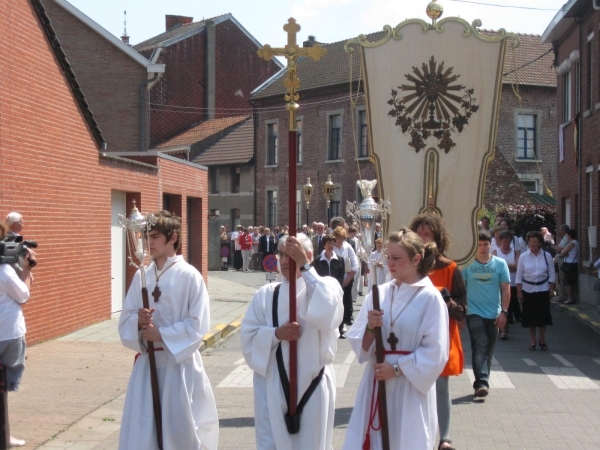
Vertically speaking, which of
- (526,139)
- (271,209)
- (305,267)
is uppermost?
(526,139)

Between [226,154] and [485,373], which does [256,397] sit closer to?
[485,373]

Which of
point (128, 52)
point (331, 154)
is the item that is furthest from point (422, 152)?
point (331, 154)

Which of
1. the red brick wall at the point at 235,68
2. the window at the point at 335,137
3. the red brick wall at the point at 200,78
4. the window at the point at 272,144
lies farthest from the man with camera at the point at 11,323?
the red brick wall at the point at 235,68

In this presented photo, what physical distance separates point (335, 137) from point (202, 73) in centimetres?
811

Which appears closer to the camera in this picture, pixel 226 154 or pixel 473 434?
pixel 473 434

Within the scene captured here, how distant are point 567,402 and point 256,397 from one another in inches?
191

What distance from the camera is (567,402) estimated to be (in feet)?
31.2

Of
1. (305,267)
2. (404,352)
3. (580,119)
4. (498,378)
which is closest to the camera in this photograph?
(404,352)

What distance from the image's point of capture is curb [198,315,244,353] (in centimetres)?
1388

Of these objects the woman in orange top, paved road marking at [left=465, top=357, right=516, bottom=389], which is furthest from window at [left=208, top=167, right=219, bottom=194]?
the woman in orange top

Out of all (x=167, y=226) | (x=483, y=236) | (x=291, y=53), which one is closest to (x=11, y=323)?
(x=167, y=226)

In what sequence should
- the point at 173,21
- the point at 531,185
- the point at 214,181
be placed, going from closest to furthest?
the point at 531,185 → the point at 214,181 → the point at 173,21

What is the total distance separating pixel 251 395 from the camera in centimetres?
1002

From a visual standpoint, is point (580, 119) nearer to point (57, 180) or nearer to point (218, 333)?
point (218, 333)
